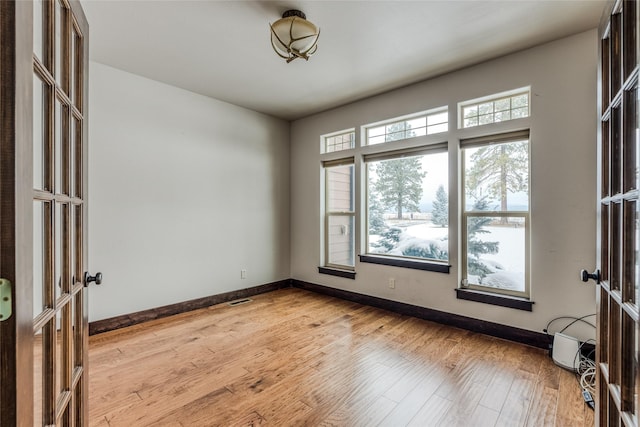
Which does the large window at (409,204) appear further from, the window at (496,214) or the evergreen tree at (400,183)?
the window at (496,214)

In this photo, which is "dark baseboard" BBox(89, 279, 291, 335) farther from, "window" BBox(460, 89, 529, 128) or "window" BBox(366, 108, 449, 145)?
"window" BBox(460, 89, 529, 128)

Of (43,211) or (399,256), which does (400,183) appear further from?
(43,211)

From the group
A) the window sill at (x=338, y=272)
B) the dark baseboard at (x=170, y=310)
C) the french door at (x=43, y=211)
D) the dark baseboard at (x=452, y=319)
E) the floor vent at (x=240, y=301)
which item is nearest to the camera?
the french door at (x=43, y=211)

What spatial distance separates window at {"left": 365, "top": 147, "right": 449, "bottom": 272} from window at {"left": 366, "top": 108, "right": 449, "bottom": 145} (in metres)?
0.19

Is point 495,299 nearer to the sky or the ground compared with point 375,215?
nearer to the ground

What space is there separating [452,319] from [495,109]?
2.13 metres

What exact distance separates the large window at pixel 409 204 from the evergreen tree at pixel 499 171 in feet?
0.98

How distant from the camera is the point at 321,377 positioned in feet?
7.19

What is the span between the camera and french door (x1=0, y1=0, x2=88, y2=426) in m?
0.59

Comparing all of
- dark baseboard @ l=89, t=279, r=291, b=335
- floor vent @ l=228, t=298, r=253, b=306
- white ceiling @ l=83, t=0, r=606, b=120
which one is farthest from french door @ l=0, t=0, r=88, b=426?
floor vent @ l=228, t=298, r=253, b=306

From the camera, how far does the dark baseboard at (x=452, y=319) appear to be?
105 inches

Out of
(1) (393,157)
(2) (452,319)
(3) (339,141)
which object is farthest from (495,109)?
(2) (452,319)

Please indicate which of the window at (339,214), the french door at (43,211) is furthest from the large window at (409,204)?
the french door at (43,211)

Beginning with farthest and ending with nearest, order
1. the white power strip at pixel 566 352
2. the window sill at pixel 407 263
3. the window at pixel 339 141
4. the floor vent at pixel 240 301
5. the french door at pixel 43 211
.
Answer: the window at pixel 339 141 < the floor vent at pixel 240 301 < the window sill at pixel 407 263 < the white power strip at pixel 566 352 < the french door at pixel 43 211
